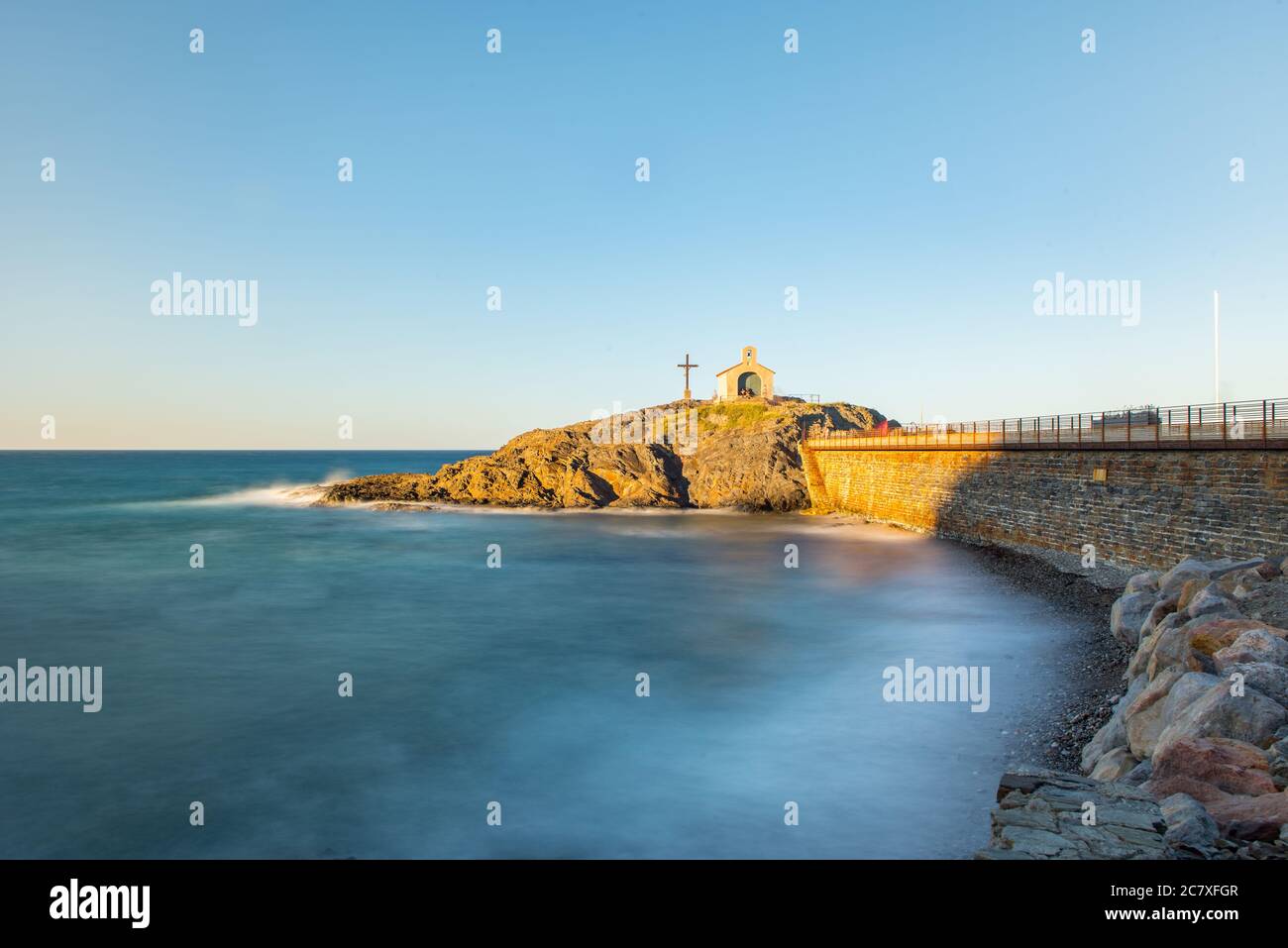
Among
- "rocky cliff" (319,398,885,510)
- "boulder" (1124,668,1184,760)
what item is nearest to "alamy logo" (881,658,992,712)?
"boulder" (1124,668,1184,760)

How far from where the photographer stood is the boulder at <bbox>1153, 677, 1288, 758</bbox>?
9.48 metres

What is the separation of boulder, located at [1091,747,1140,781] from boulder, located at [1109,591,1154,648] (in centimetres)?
810

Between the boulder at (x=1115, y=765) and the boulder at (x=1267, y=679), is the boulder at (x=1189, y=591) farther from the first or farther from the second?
the boulder at (x=1115, y=765)

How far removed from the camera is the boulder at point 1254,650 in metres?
11.1

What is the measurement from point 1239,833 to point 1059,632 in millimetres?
13617

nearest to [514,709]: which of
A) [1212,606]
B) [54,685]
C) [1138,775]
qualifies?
[1138,775]

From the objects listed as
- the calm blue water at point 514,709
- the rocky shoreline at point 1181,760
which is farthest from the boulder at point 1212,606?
the calm blue water at point 514,709

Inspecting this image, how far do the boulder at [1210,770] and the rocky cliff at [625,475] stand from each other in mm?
53665

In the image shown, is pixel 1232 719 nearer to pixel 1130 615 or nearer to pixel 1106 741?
pixel 1106 741

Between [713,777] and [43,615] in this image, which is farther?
[43,615]

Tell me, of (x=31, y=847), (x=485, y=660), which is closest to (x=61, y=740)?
(x=31, y=847)
